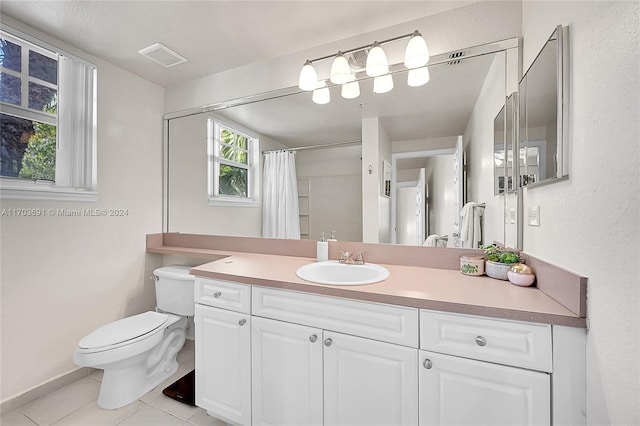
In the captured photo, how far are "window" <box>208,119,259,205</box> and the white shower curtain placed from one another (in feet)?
0.40

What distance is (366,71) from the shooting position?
154 cm

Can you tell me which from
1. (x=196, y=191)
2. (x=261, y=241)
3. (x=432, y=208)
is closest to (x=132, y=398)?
(x=261, y=241)

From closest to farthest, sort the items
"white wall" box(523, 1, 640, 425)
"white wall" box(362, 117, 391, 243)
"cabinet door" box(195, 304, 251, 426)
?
"white wall" box(523, 1, 640, 425) → "cabinet door" box(195, 304, 251, 426) → "white wall" box(362, 117, 391, 243)

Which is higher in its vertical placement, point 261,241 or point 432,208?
point 432,208

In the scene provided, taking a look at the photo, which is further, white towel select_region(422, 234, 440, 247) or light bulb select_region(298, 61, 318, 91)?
light bulb select_region(298, 61, 318, 91)

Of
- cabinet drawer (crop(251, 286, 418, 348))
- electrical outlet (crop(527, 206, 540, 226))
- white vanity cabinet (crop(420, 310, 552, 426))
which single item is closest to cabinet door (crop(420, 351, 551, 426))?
white vanity cabinet (crop(420, 310, 552, 426))

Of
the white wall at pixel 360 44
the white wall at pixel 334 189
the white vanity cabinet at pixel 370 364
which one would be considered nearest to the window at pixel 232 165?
the white wall at pixel 360 44

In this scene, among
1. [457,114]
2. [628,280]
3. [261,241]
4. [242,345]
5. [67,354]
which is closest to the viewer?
[628,280]

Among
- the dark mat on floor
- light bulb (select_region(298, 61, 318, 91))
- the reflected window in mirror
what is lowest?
the dark mat on floor

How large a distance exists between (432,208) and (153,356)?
6.89ft

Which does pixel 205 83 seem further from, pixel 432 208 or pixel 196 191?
pixel 432 208

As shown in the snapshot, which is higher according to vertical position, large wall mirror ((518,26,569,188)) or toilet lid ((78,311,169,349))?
large wall mirror ((518,26,569,188))

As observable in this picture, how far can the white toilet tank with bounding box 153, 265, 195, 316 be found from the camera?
1928mm

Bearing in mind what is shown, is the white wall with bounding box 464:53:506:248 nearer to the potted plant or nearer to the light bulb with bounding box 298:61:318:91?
the potted plant
